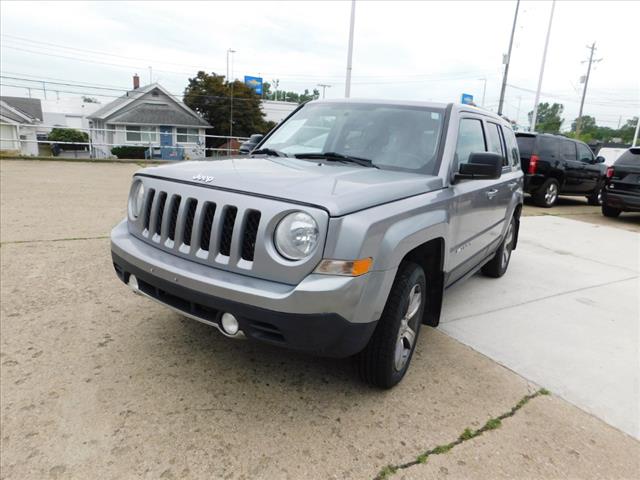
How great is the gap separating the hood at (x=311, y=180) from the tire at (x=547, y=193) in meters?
10.00

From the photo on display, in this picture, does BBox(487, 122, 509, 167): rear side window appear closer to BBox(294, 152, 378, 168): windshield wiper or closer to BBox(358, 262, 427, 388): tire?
BBox(294, 152, 378, 168): windshield wiper

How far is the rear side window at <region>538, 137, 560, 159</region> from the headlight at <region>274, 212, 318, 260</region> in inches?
433

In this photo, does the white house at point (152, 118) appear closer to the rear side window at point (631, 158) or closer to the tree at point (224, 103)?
the tree at point (224, 103)

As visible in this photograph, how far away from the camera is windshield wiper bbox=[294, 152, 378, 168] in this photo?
10.3ft

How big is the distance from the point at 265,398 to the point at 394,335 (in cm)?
82

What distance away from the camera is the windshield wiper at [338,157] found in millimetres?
3137

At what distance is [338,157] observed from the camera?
3211mm

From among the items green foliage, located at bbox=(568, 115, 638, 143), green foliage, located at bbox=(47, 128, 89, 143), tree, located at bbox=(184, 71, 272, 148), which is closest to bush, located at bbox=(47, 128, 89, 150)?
green foliage, located at bbox=(47, 128, 89, 143)

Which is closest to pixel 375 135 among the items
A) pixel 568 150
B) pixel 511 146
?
pixel 511 146

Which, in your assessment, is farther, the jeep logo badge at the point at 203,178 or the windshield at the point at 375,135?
the windshield at the point at 375,135

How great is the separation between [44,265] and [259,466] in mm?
3458

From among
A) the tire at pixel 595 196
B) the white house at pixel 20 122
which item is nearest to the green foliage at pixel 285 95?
the white house at pixel 20 122

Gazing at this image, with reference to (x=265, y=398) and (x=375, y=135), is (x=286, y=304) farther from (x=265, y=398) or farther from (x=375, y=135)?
(x=375, y=135)

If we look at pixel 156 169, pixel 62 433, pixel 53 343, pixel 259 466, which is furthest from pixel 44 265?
pixel 259 466
